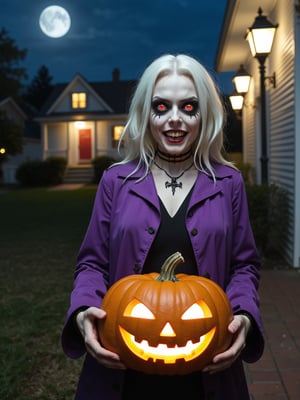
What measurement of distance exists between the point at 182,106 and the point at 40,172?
26.8 m

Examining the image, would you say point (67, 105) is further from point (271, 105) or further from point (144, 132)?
point (144, 132)

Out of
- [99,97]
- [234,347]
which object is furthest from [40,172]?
[234,347]

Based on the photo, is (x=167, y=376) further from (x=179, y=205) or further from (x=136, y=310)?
(x=179, y=205)

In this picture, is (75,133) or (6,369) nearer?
(6,369)

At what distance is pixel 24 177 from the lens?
27953 millimetres

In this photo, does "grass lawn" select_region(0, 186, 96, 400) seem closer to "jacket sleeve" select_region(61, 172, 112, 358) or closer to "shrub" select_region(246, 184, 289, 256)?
"jacket sleeve" select_region(61, 172, 112, 358)

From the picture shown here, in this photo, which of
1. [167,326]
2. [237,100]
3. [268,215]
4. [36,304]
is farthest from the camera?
[237,100]

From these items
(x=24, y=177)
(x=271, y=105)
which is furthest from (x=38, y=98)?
(x=271, y=105)

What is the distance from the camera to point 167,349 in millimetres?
1615

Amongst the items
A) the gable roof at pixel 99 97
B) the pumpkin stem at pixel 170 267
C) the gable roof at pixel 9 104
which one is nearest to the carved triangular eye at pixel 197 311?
the pumpkin stem at pixel 170 267

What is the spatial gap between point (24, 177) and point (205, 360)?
2726 cm

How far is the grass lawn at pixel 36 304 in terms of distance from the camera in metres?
3.66

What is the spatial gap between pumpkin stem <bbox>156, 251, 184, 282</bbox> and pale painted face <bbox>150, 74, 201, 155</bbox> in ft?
1.37

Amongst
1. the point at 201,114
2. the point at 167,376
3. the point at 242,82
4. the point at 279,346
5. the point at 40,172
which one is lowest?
the point at 279,346
